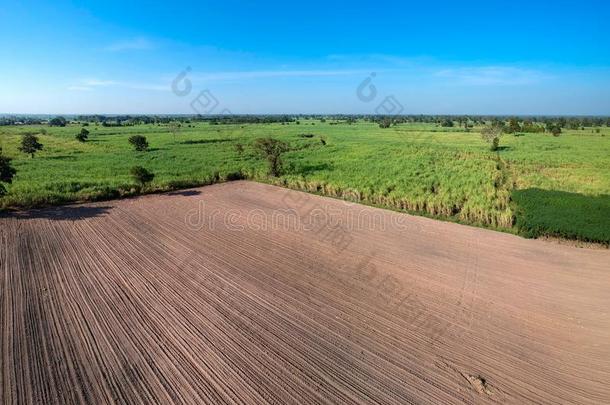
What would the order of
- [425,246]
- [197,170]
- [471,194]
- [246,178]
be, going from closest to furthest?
[425,246], [471,194], [246,178], [197,170]

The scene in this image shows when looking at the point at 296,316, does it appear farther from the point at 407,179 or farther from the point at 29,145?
the point at 29,145

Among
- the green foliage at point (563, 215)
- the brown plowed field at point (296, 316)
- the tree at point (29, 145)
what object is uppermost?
the tree at point (29, 145)

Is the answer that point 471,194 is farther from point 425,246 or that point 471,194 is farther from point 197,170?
point 197,170

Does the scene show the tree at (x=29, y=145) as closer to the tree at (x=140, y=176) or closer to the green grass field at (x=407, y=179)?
the green grass field at (x=407, y=179)

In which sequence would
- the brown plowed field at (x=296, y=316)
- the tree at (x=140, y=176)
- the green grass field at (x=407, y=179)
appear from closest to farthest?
the brown plowed field at (x=296, y=316)
the green grass field at (x=407, y=179)
the tree at (x=140, y=176)

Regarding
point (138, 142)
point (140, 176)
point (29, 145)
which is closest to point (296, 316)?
point (140, 176)

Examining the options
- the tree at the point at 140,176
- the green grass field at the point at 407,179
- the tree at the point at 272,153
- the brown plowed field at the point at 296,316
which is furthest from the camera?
the tree at the point at 272,153

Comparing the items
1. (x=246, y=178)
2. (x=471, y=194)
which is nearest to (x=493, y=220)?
(x=471, y=194)

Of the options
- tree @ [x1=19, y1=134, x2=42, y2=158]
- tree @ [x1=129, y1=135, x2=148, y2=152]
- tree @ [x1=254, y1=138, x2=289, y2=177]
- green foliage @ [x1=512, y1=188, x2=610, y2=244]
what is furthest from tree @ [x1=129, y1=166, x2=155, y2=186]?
A: tree @ [x1=19, y1=134, x2=42, y2=158]

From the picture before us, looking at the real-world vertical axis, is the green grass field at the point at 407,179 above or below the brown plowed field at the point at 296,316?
above

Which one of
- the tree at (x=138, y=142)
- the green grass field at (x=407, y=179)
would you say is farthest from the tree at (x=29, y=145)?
the tree at (x=138, y=142)
